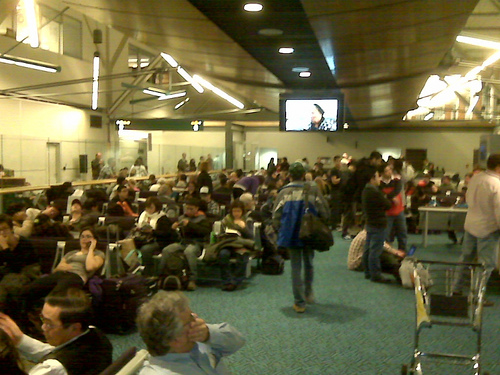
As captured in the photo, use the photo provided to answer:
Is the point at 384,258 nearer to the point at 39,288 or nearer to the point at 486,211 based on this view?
the point at 486,211

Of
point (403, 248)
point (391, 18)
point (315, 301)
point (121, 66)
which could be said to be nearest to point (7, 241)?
point (315, 301)

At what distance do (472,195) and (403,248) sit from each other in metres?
2.90

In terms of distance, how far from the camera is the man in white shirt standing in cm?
576

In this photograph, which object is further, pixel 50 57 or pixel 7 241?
pixel 50 57

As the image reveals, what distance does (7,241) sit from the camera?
5.82m

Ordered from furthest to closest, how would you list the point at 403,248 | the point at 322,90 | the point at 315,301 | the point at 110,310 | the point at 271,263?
1. the point at 322,90
2. the point at 403,248
3. the point at 271,263
4. the point at 315,301
5. the point at 110,310

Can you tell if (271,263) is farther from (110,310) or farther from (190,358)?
(190,358)

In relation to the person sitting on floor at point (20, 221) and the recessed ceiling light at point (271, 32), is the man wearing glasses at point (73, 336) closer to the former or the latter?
the person sitting on floor at point (20, 221)

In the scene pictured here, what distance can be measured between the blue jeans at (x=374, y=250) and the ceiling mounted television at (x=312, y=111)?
178 inches

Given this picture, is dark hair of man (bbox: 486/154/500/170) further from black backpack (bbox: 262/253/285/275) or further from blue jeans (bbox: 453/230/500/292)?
black backpack (bbox: 262/253/285/275)

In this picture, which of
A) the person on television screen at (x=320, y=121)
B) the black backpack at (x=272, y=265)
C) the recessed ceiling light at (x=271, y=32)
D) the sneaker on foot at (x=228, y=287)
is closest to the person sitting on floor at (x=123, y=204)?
the black backpack at (x=272, y=265)

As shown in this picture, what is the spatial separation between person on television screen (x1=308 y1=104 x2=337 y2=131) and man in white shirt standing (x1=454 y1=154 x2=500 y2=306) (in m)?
5.97

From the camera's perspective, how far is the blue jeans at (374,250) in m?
7.33

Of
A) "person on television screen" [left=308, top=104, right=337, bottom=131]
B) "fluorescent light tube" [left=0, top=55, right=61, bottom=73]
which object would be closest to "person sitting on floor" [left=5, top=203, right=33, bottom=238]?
"person on television screen" [left=308, top=104, right=337, bottom=131]
